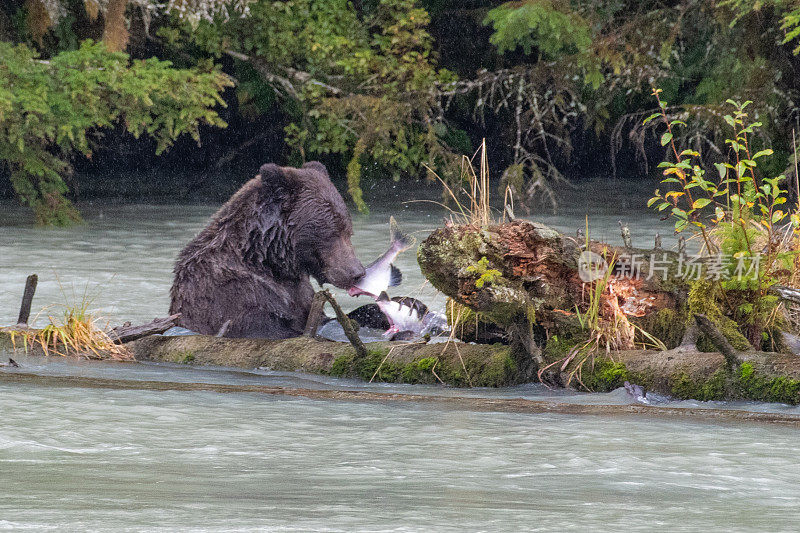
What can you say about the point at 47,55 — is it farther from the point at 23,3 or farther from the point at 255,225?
the point at 255,225

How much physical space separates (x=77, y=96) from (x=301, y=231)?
911 centimetres

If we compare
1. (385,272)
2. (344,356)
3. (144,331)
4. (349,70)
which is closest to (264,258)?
(385,272)

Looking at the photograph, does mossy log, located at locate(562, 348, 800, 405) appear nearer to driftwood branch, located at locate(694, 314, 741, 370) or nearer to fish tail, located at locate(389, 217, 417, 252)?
driftwood branch, located at locate(694, 314, 741, 370)

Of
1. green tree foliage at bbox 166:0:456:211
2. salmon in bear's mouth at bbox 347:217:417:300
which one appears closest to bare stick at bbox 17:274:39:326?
salmon in bear's mouth at bbox 347:217:417:300

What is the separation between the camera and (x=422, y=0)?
19.5 metres

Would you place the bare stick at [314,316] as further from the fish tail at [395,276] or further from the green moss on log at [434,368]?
the fish tail at [395,276]

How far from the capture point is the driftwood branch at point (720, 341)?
17.5 feet

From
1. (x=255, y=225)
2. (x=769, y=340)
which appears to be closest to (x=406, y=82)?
(x=255, y=225)

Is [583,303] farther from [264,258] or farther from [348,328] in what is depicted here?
[264,258]

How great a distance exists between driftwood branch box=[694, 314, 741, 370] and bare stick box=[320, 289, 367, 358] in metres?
1.65

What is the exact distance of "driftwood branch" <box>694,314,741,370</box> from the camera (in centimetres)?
534

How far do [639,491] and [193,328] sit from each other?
3.77m

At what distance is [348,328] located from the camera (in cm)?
610

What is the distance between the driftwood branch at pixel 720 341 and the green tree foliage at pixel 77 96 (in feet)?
35.4
